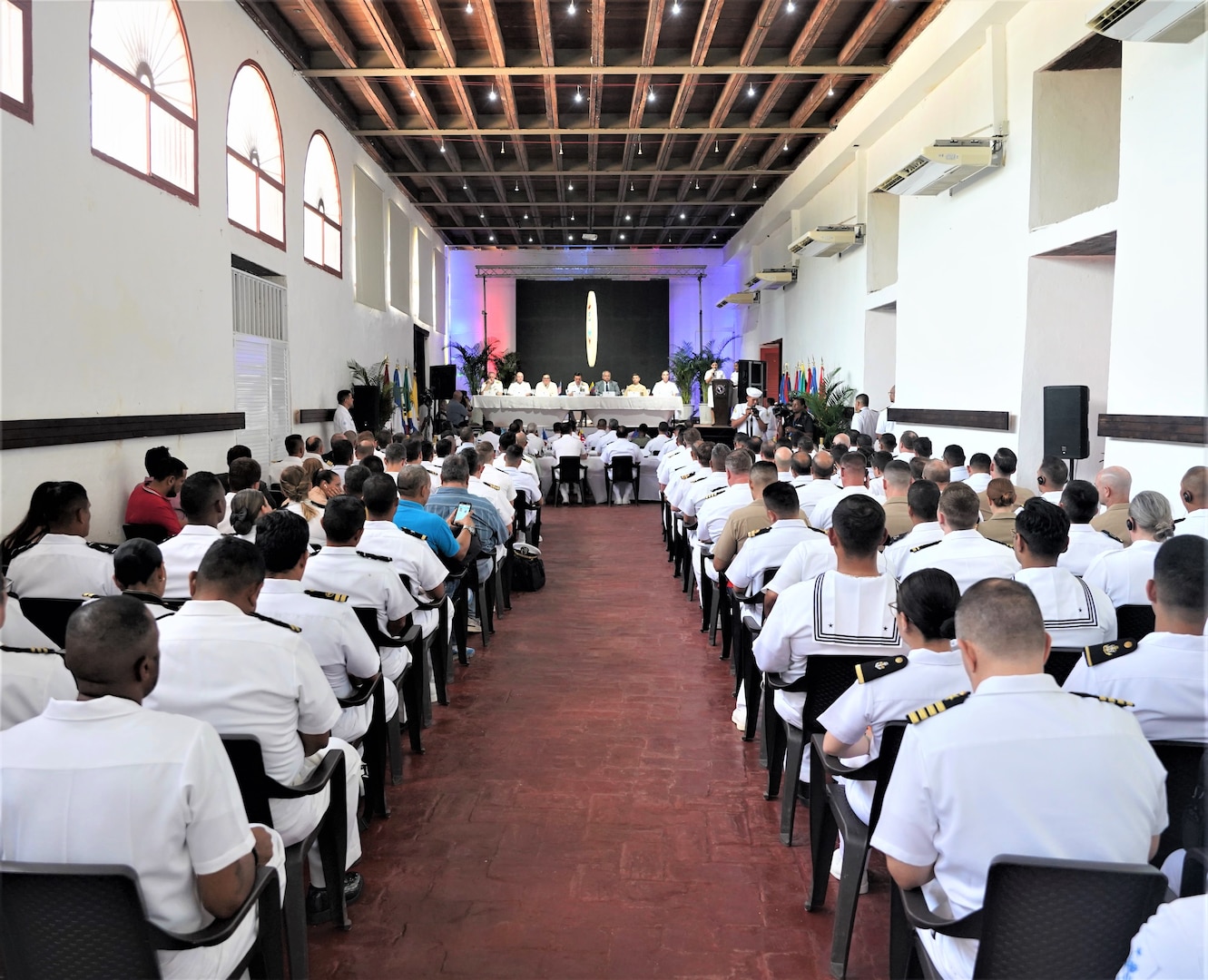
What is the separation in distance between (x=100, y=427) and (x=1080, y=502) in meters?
5.44

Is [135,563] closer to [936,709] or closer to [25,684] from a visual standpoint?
[25,684]

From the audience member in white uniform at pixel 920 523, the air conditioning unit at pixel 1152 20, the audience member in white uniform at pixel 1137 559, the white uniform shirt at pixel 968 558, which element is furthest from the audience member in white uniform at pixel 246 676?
the air conditioning unit at pixel 1152 20

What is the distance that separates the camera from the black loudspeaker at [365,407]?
11844 mm

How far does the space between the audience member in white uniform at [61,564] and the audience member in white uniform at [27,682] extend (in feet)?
4.27

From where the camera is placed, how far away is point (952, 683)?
7.26ft

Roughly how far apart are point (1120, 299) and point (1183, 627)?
4.55 m

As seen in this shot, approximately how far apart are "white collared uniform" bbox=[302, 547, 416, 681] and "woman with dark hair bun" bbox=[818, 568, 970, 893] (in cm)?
188

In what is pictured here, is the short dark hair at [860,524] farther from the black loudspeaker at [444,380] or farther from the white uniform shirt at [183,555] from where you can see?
the black loudspeaker at [444,380]

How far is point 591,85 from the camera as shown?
10.6 meters

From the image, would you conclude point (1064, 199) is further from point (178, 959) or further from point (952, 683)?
point (178, 959)

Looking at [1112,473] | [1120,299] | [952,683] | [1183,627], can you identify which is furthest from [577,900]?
[1120,299]

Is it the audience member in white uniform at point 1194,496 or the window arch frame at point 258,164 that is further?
the window arch frame at point 258,164

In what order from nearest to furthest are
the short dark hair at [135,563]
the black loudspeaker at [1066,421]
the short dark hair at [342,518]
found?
the short dark hair at [135,563] → the short dark hair at [342,518] → the black loudspeaker at [1066,421]

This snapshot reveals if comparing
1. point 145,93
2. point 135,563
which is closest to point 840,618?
point 135,563
